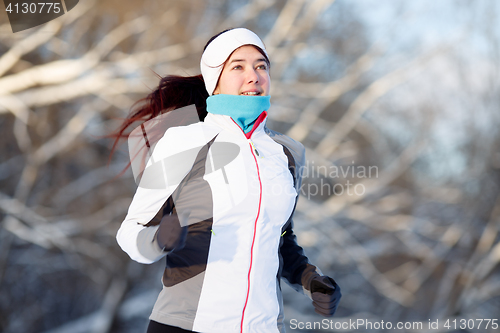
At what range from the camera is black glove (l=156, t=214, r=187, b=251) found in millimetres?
751

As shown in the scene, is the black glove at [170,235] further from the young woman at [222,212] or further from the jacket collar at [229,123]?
the jacket collar at [229,123]

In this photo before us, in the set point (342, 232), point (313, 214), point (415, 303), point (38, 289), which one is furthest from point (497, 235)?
point (38, 289)

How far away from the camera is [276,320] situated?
3.02 feet

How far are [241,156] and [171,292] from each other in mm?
338

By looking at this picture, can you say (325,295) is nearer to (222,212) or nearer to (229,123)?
(222,212)

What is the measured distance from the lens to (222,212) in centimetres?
87

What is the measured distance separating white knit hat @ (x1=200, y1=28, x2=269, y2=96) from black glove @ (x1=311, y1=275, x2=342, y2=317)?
55 cm

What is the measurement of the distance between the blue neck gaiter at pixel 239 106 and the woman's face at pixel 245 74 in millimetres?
27

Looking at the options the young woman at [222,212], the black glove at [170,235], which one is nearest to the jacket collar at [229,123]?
the young woman at [222,212]

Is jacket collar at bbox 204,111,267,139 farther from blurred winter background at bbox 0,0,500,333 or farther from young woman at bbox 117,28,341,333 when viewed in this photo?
blurred winter background at bbox 0,0,500,333

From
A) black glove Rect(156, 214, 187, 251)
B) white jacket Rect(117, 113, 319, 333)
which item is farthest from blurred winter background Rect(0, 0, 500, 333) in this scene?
black glove Rect(156, 214, 187, 251)

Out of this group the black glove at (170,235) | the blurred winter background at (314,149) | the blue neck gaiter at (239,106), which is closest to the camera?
the black glove at (170,235)

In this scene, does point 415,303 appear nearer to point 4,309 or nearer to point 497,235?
point 497,235

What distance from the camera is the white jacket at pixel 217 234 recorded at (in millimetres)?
849
